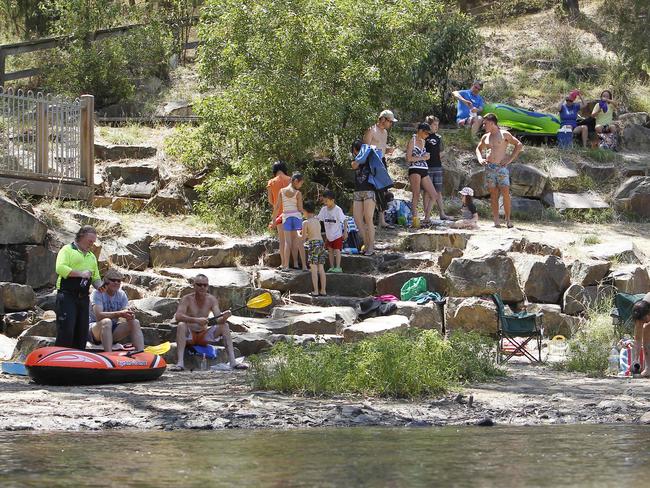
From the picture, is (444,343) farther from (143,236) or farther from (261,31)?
(261,31)

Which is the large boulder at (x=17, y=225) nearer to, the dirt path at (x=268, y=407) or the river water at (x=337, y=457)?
the dirt path at (x=268, y=407)

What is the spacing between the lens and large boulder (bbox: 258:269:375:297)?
658 inches

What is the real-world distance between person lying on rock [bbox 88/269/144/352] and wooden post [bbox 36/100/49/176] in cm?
538

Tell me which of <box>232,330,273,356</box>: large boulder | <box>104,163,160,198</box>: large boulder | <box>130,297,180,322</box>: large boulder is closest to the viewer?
<box>232,330,273,356</box>: large boulder

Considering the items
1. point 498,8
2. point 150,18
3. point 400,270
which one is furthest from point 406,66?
point 498,8

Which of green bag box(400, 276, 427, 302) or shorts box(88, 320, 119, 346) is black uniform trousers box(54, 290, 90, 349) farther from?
green bag box(400, 276, 427, 302)

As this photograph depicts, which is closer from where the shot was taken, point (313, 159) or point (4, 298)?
point (4, 298)

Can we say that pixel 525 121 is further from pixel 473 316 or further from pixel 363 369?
pixel 363 369

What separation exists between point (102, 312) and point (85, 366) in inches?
44.4

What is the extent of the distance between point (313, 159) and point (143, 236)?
11.8ft

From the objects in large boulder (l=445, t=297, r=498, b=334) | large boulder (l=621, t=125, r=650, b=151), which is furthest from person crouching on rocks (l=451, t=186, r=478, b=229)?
large boulder (l=621, t=125, r=650, b=151)

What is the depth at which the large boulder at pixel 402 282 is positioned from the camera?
16812 millimetres

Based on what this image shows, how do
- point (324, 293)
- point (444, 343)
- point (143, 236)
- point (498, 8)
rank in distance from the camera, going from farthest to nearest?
1. point (498, 8)
2. point (143, 236)
3. point (324, 293)
4. point (444, 343)

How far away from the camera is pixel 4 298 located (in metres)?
15.0
